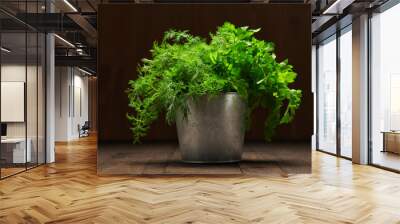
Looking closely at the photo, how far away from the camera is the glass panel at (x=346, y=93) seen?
813cm

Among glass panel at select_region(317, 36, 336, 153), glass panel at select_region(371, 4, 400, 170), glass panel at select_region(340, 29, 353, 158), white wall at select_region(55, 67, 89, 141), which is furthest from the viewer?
white wall at select_region(55, 67, 89, 141)

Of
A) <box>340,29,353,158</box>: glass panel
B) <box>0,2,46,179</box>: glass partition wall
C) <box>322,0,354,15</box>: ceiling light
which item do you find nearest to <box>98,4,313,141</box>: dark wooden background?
<box>322,0,354,15</box>: ceiling light

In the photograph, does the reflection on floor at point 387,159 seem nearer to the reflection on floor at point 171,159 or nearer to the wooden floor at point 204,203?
the wooden floor at point 204,203

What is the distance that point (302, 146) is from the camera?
1.07 metres

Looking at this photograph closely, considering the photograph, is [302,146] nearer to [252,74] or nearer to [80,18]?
[252,74]

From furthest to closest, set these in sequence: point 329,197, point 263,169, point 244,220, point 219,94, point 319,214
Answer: point 329,197, point 319,214, point 244,220, point 263,169, point 219,94

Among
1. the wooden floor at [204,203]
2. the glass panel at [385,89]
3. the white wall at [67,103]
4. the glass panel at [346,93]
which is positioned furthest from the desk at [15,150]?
the white wall at [67,103]

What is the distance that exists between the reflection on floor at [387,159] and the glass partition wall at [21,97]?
499 cm

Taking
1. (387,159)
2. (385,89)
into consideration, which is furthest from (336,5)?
(387,159)

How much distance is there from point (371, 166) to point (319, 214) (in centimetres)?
482

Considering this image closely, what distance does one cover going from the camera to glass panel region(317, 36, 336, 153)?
30.3 feet

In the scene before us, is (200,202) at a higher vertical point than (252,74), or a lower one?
lower

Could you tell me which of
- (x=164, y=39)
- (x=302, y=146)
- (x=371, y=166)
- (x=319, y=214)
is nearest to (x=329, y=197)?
(x=319, y=214)

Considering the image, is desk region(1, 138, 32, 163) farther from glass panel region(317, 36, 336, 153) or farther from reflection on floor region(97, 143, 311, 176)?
glass panel region(317, 36, 336, 153)
